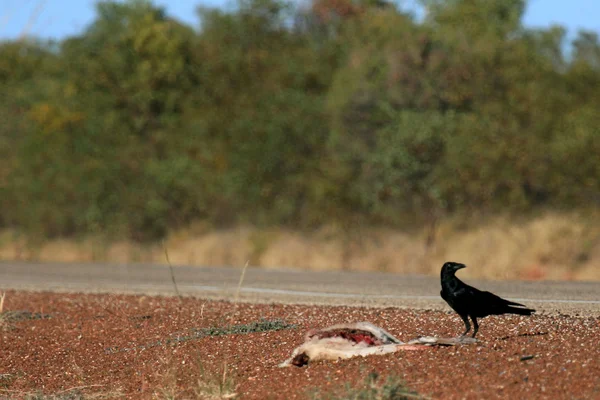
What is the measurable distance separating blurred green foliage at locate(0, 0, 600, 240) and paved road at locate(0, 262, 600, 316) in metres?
7.83

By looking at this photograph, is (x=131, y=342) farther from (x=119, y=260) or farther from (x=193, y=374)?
(x=119, y=260)

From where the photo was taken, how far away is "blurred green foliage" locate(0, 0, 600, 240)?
28.2m

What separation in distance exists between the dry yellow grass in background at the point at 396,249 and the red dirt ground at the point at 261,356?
332 inches

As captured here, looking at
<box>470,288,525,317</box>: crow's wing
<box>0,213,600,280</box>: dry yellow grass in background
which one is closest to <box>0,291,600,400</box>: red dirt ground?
<box>470,288,525,317</box>: crow's wing

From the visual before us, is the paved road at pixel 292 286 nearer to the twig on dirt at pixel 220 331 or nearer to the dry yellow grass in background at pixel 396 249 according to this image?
the dry yellow grass in background at pixel 396 249

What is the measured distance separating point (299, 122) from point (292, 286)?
1557 cm

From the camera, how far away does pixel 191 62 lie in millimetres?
37344

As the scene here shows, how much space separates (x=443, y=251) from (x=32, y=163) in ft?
60.1

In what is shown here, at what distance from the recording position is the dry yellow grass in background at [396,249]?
20891mm

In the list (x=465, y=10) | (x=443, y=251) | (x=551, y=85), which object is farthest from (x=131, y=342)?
(x=465, y=10)

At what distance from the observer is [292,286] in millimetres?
17359

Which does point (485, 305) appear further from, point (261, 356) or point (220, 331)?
point (220, 331)

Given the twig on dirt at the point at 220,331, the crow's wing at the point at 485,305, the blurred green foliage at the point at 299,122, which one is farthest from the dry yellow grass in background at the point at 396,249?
the crow's wing at the point at 485,305

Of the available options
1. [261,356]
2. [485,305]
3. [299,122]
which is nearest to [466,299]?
[485,305]
